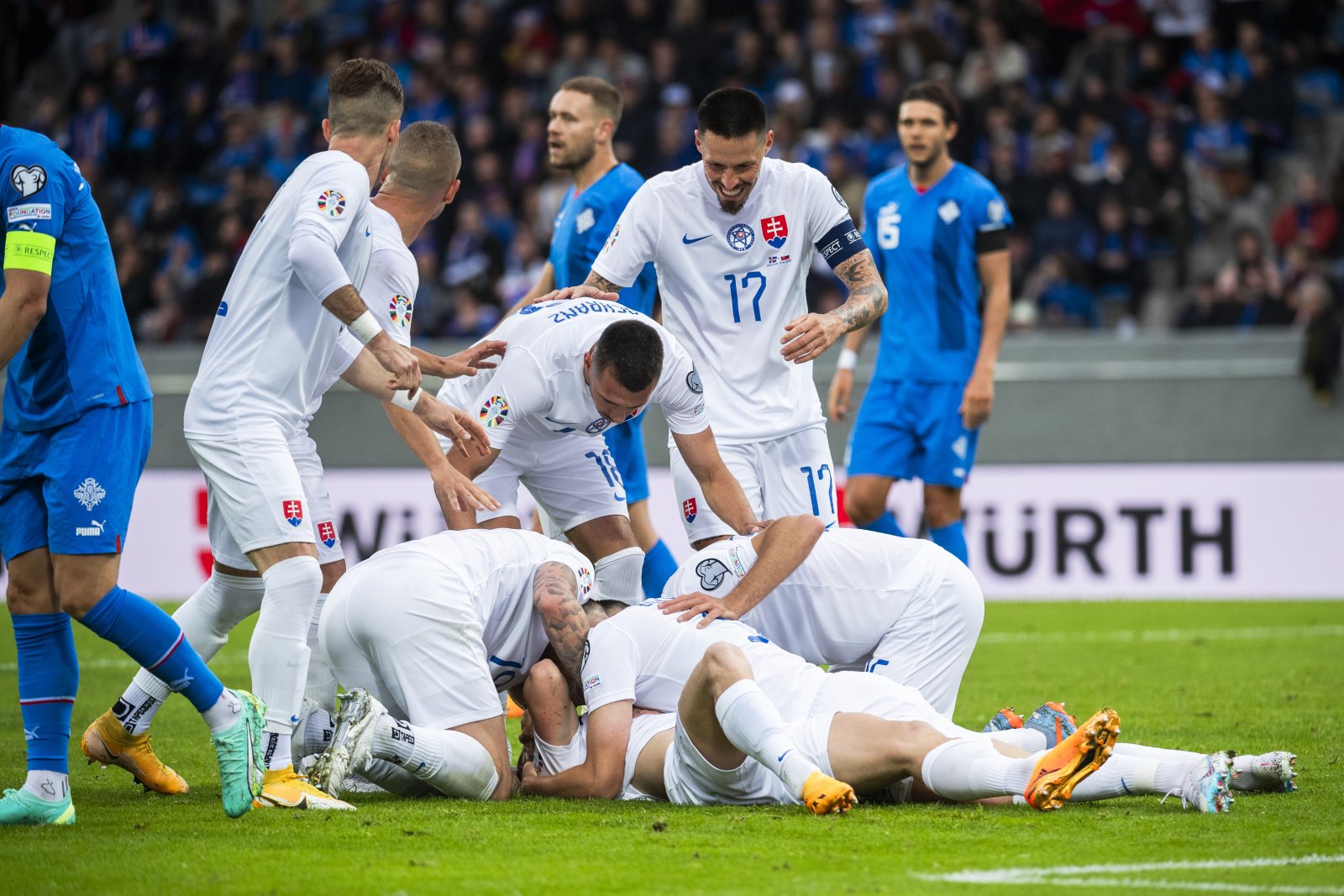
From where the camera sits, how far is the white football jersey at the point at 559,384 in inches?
257

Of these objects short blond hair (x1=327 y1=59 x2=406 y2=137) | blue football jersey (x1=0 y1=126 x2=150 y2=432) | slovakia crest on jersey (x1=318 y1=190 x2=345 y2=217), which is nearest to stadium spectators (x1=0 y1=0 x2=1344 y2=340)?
short blond hair (x1=327 y1=59 x2=406 y2=137)

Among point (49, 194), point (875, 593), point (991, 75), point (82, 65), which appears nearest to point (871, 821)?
point (875, 593)

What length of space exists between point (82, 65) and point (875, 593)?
63.4 ft

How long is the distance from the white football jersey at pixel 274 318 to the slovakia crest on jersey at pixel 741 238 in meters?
1.91

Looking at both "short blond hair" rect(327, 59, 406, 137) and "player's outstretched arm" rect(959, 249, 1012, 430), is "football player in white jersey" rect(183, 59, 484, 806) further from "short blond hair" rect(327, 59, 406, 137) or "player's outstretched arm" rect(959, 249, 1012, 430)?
"player's outstretched arm" rect(959, 249, 1012, 430)

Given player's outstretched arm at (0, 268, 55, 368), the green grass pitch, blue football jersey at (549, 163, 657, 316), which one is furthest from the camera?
blue football jersey at (549, 163, 657, 316)

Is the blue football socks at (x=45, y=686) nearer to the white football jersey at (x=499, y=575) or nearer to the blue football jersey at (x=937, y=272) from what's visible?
the white football jersey at (x=499, y=575)

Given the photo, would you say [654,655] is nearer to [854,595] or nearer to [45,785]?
[854,595]

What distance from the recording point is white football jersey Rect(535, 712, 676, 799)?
5.64 m

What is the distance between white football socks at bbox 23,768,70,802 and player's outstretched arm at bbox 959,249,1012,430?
520 centimetres

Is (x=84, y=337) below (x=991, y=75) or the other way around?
below

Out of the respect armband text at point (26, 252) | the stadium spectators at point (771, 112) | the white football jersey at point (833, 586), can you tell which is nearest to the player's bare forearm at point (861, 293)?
the white football jersey at point (833, 586)

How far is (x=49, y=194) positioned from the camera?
16.5 feet

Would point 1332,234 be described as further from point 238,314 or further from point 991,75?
point 238,314
